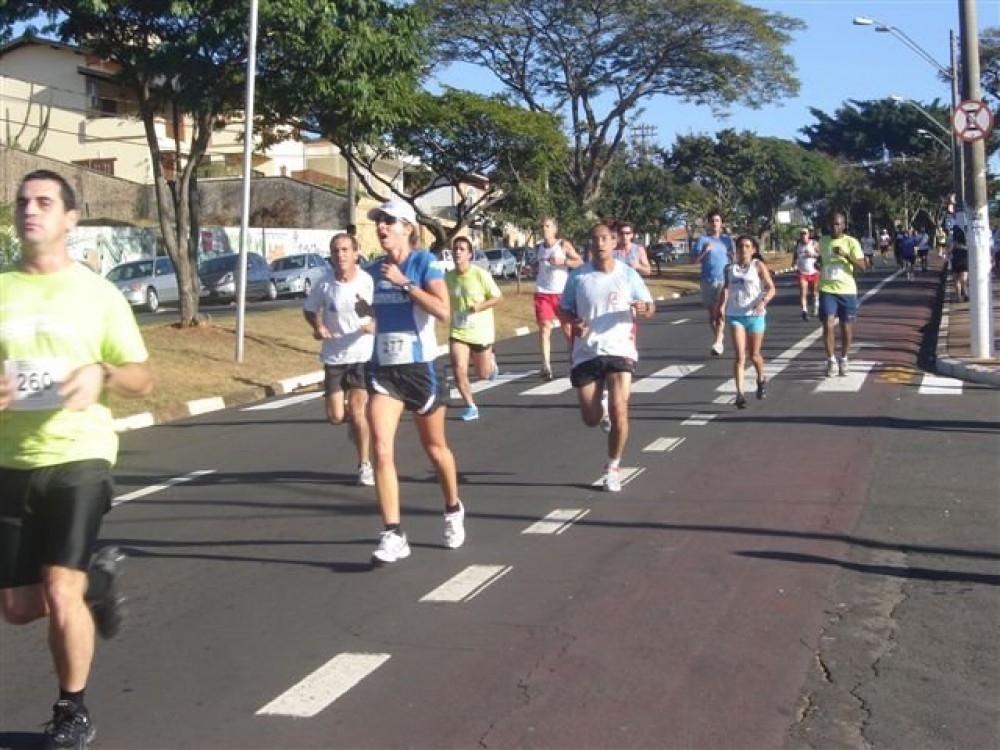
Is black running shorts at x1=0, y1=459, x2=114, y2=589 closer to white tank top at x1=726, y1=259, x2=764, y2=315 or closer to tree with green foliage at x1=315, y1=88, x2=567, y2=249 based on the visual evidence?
white tank top at x1=726, y1=259, x2=764, y2=315

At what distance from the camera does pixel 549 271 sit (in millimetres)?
16328

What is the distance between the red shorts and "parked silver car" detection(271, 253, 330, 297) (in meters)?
24.4

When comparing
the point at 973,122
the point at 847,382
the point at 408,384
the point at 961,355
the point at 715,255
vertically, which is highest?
the point at 973,122

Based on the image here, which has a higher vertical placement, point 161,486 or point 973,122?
point 973,122

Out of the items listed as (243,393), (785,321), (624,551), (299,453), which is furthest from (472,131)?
(624,551)

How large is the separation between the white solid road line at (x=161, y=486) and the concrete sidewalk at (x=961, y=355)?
30.7ft

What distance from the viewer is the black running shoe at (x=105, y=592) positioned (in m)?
4.79

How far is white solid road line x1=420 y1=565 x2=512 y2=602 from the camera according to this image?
673 cm

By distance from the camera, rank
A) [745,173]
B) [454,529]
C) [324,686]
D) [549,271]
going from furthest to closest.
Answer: [745,173], [549,271], [454,529], [324,686]

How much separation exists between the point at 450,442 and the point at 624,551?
4.67 m

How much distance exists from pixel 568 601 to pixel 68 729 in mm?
2702

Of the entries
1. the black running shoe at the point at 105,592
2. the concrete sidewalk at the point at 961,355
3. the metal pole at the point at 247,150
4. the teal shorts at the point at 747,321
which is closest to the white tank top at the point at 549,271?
the teal shorts at the point at 747,321

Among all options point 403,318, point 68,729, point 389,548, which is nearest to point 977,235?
point 403,318

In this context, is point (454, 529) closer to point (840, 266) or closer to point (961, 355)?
point (840, 266)
